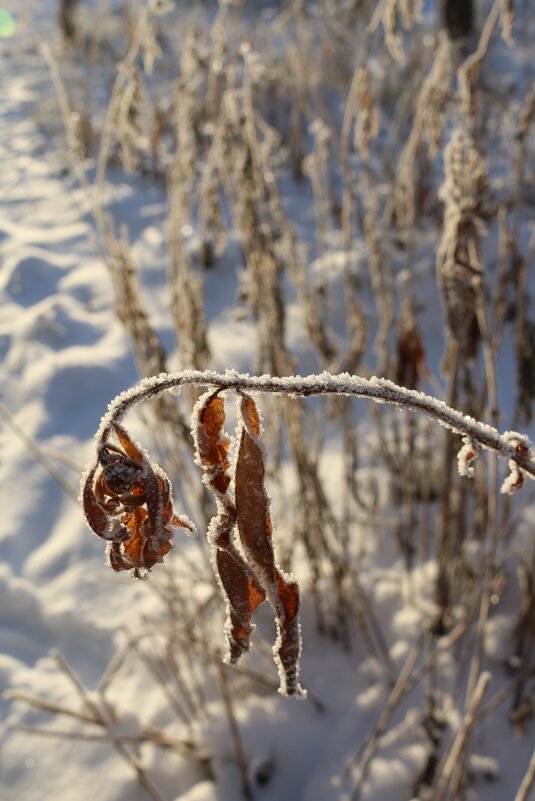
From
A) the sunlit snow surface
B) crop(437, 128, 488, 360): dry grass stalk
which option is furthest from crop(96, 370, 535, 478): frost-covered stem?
the sunlit snow surface

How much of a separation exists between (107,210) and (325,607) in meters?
2.92

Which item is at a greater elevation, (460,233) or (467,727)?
(460,233)

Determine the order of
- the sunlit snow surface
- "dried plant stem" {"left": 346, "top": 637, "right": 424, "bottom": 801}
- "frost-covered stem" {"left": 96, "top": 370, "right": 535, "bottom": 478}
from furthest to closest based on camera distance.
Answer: the sunlit snow surface < "dried plant stem" {"left": 346, "top": 637, "right": 424, "bottom": 801} < "frost-covered stem" {"left": 96, "top": 370, "right": 535, "bottom": 478}

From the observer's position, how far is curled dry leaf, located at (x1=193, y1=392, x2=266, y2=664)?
45cm

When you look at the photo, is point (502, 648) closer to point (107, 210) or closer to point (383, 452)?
point (383, 452)

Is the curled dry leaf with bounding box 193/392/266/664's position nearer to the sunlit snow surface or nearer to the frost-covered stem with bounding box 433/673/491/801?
the frost-covered stem with bounding box 433/673/491/801

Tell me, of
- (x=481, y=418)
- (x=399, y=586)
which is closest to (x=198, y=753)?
(x=399, y=586)

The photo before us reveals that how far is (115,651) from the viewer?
1623mm

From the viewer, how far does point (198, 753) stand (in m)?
1.36

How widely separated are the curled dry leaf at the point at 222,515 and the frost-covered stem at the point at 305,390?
3 cm

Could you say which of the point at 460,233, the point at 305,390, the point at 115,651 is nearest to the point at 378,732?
the point at 115,651

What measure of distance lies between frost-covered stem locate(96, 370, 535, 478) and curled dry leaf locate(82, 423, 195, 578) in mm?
21

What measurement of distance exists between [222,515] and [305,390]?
0.11 meters

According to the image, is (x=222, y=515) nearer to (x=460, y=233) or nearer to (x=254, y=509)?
(x=254, y=509)
